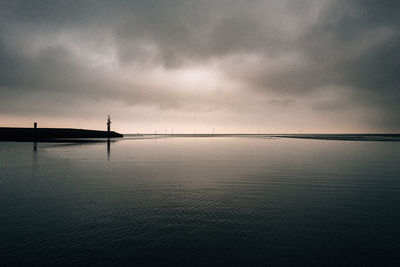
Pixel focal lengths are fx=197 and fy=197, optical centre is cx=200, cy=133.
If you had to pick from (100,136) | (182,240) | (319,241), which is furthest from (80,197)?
(100,136)

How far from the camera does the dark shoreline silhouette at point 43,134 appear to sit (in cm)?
8166

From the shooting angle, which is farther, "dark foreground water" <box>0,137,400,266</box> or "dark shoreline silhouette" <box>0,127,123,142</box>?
"dark shoreline silhouette" <box>0,127,123,142</box>

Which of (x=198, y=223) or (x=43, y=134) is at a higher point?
(x=43, y=134)

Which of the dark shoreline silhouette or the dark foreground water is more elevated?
the dark shoreline silhouette

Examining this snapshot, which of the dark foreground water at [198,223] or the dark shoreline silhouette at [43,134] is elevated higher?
the dark shoreline silhouette at [43,134]

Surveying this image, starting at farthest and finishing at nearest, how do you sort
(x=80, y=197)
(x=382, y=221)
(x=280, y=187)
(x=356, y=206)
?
1. (x=280, y=187)
2. (x=80, y=197)
3. (x=356, y=206)
4. (x=382, y=221)

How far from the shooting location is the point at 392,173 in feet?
62.2

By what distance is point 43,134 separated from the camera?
95750 millimetres

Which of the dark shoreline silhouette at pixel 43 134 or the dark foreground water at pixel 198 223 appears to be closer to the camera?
the dark foreground water at pixel 198 223

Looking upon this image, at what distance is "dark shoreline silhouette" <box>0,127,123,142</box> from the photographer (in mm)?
81662

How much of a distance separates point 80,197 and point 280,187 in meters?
13.1

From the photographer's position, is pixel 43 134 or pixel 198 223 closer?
pixel 198 223

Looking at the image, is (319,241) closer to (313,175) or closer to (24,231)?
(24,231)

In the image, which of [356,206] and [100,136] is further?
[100,136]
